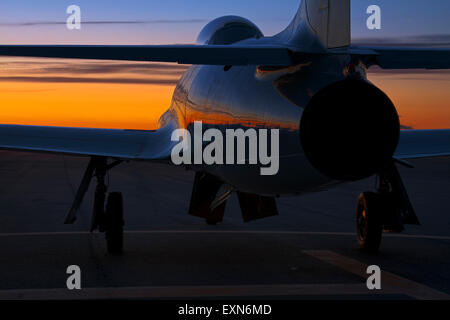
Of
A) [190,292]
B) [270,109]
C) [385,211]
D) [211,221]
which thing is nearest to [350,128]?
[270,109]

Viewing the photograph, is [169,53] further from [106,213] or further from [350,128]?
[106,213]

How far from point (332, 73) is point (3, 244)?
6.74m

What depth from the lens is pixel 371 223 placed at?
11.6 m

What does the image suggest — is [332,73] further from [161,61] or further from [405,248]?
[405,248]

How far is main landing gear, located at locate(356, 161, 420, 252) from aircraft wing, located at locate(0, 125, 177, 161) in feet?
10.6

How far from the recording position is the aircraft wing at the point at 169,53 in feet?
22.9

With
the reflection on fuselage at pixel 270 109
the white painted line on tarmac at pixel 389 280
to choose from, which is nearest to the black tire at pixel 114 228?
the reflection on fuselage at pixel 270 109

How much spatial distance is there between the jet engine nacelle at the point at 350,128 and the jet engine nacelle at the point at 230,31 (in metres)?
5.73

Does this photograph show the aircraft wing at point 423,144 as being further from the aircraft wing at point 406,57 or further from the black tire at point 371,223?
the aircraft wing at point 406,57

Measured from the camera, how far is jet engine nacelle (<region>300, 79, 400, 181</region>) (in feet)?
25.2

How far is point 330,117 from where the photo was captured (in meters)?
7.71

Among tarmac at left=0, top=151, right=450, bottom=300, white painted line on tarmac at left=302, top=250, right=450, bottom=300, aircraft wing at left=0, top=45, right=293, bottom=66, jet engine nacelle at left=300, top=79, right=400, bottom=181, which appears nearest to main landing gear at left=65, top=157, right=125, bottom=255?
tarmac at left=0, top=151, right=450, bottom=300

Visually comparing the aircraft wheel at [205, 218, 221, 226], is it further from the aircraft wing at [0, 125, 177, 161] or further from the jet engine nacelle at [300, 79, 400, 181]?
the jet engine nacelle at [300, 79, 400, 181]

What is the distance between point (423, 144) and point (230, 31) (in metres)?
3.85
